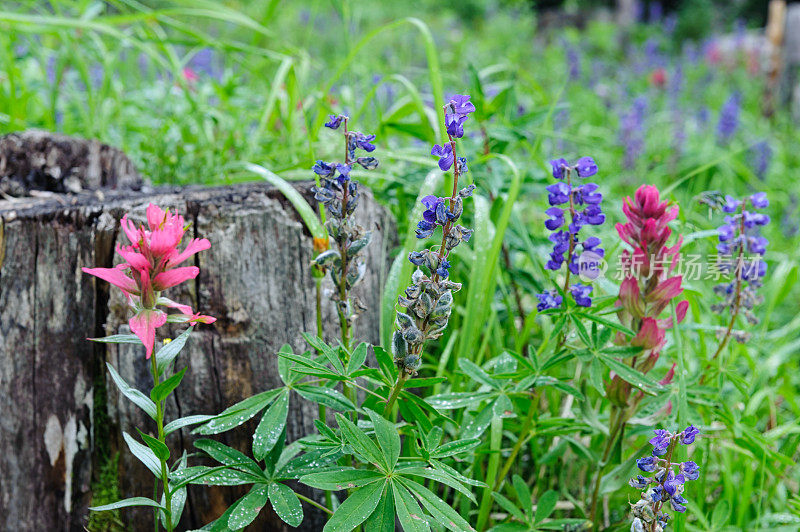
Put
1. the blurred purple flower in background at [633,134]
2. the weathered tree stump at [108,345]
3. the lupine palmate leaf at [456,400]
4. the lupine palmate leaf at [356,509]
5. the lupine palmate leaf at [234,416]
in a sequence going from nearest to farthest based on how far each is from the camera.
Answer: the lupine palmate leaf at [356,509] → the lupine palmate leaf at [234,416] → the lupine palmate leaf at [456,400] → the weathered tree stump at [108,345] → the blurred purple flower in background at [633,134]

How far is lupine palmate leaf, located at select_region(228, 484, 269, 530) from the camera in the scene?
3.45 feet

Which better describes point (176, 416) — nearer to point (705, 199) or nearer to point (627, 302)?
point (627, 302)

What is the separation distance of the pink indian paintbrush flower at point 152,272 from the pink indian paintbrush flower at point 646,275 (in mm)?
771

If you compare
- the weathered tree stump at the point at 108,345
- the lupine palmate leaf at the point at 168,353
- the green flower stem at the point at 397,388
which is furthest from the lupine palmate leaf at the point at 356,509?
the weathered tree stump at the point at 108,345

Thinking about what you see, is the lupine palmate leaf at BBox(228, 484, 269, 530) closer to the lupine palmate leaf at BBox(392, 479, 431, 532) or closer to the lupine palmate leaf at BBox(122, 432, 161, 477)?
the lupine palmate leaf at BBox(122, 432, 161, 477)

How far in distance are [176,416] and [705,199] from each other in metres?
1.21

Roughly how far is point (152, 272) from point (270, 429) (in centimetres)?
34

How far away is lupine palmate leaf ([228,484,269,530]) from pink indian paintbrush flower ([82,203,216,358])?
0.30m

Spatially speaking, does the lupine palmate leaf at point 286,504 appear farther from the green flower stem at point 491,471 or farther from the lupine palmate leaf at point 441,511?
the green flower stem at point 491,471

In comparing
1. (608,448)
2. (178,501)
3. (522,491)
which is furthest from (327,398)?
(608,448)

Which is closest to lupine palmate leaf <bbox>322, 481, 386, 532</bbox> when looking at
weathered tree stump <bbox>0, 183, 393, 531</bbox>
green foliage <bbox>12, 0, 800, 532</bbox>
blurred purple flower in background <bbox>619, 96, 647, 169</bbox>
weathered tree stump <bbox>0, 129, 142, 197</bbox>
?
green foliage <bbox>12, 0, 800, 532</bbox>

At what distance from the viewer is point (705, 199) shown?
1.41 metres

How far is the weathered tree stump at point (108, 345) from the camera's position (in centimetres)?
138

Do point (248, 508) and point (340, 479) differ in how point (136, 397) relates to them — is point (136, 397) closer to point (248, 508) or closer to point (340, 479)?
point (248, 508)
